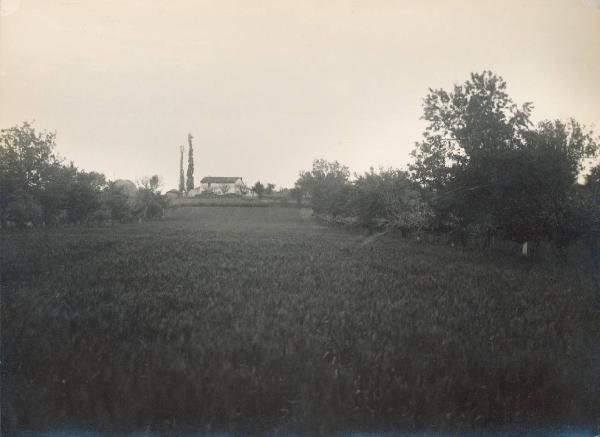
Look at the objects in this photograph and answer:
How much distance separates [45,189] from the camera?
3456 cm

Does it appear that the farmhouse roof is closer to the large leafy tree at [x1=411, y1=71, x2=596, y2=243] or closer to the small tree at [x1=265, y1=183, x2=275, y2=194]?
the small tree at [x1=265, y1=183, x2=275, y2=194]

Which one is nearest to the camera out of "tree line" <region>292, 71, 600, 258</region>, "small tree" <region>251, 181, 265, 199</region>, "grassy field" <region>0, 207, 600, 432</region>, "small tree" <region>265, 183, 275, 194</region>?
"grassy field" <region>0, 207, 600, 432</region>

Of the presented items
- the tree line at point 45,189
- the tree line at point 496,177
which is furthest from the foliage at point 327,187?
the tree line at point 45,189

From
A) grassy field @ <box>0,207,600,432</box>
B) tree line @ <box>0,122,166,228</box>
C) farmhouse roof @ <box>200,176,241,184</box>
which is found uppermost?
farmhouse roof @ <box>200,176,241,184</box>

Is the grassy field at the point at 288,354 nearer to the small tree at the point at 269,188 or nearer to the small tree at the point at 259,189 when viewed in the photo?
the small tree at the point at 259,189

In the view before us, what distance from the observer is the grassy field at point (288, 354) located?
334cm

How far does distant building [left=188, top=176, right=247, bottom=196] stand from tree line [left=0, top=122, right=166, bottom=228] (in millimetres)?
77940

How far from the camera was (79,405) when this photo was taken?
129 inches

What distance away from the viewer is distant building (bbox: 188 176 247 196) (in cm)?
12306

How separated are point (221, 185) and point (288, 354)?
124429mm

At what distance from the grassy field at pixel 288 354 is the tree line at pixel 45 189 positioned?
82.2 ft

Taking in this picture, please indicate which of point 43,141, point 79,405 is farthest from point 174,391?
point 43,141

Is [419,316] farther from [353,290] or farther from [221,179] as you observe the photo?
[221,179]

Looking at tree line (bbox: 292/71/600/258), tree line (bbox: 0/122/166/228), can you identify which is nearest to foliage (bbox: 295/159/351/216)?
tree line (bbox: 292/71/600/258)
